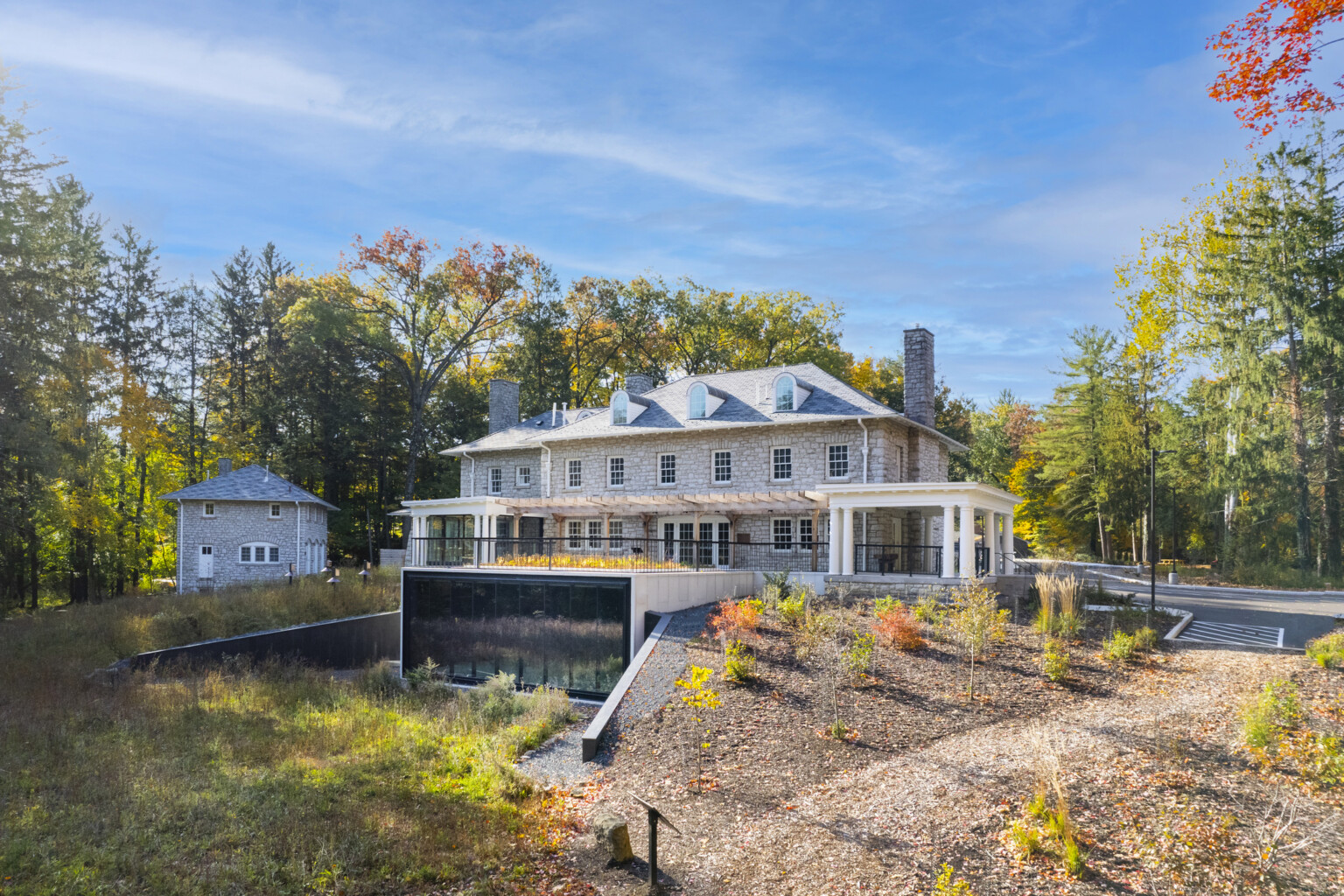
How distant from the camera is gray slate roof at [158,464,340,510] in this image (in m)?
33.1

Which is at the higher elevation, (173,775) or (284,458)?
(284,458)

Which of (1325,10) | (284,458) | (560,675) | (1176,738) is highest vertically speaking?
(1325,10)

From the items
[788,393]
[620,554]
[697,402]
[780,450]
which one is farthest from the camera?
[697,402]

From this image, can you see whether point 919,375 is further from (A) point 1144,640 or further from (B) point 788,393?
(A) point 1144,640

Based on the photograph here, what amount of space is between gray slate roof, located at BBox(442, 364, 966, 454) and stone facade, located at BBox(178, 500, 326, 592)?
9.60 m

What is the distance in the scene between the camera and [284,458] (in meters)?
41.4

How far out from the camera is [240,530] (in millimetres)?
33656

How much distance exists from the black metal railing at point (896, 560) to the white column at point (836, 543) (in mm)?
928

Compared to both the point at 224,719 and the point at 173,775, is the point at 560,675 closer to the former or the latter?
the point at 224,719

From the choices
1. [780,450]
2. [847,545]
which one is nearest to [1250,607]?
[847,545]

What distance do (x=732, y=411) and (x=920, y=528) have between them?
734cm

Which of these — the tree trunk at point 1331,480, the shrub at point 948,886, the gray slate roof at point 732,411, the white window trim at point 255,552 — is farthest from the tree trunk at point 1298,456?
the white window trim at point 255,552

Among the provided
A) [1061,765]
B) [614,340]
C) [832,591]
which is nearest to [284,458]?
[614,340]

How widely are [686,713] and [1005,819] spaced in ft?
16.9
